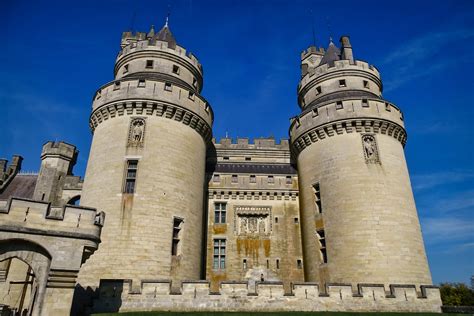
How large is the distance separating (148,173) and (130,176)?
1051 mm

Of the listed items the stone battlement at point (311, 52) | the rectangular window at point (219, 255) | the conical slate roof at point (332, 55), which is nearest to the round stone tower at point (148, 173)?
the rectangular window at point (219, 255)

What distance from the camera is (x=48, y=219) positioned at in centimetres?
1030

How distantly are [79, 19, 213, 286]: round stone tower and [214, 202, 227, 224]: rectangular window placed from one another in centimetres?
319

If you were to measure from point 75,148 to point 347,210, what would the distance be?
69.6 feet

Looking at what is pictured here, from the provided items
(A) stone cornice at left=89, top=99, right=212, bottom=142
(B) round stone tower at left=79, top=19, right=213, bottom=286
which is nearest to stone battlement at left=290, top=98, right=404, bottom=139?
(B) round stone tower at left=79, top=19, right=213, bottom=286

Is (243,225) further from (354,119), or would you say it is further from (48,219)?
(48,219)

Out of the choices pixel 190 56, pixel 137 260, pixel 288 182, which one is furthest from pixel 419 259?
pixel 190 56

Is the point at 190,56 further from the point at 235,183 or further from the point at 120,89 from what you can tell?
the point at 235,183

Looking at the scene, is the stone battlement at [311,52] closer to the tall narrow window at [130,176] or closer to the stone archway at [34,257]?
the tall narrow window at [130,176]

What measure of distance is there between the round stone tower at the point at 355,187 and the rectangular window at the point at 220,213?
17.7 ft

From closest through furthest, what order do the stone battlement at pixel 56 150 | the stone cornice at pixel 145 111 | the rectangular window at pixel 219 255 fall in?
the stone cornice at pixel 145 111, the rectangular window at pixel 219 255, the stone battlement at pixel 56 150

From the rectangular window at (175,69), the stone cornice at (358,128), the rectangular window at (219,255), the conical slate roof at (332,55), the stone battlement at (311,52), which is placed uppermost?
the stone battlement at (311,52)

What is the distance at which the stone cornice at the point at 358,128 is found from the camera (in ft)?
67.2

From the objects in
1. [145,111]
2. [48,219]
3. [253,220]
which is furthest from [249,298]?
[145,111]
